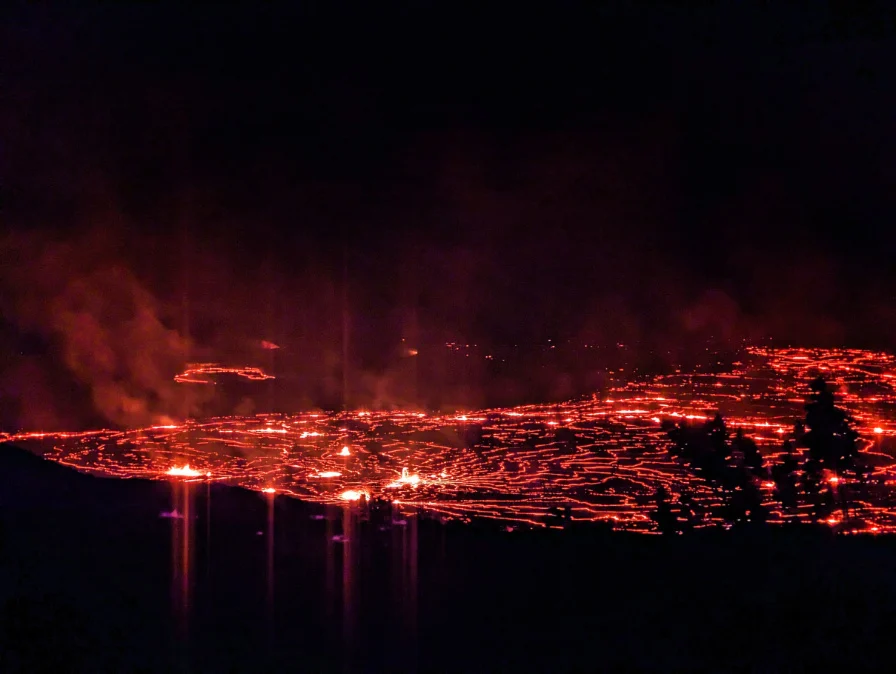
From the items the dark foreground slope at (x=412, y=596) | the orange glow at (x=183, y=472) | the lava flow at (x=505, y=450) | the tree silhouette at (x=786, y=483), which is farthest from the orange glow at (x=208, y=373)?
the tree silhouette at (x=786, y=483)

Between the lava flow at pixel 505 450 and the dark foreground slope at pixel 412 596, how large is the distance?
1.47 meters

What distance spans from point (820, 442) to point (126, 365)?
15119 mm

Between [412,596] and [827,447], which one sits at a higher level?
[827,447]

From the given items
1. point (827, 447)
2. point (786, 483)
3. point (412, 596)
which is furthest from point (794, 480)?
point (412, 596)

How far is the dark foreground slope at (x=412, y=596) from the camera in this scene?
5418 millimetres

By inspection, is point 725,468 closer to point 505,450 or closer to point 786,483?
point 786,483

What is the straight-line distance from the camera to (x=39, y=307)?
1822cm

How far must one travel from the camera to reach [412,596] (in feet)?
21.2

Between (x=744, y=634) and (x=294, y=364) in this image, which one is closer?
(x=744, y=634)

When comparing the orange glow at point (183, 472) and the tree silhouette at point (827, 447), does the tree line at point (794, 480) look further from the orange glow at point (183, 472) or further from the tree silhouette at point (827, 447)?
the orange glow at point (183, 472)

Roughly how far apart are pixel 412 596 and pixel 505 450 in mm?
6989

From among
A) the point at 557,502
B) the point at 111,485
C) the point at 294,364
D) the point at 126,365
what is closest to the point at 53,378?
the point at 126,365

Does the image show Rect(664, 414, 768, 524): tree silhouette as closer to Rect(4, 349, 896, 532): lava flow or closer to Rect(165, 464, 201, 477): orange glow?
Rect(4, 349, 896, 532): lava flow

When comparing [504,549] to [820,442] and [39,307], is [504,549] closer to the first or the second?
[820,442]
